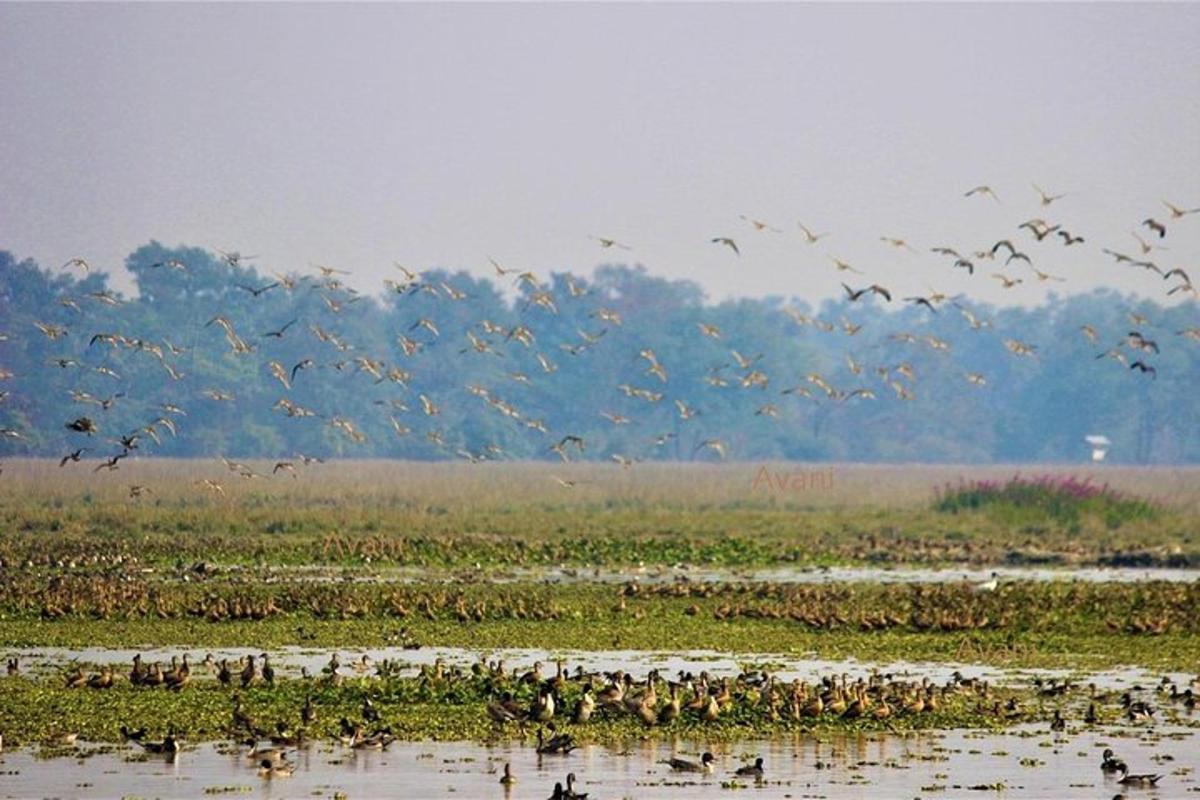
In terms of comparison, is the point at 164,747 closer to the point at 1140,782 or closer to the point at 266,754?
the point at 266,754

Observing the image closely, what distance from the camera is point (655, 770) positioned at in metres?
23.0

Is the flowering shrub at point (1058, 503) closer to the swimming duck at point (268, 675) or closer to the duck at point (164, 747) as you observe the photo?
the swimming duck at point (268, 675)

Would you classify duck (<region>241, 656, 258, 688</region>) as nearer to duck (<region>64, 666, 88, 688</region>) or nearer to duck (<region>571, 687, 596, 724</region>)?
duck (<region>64, 666, 88, 688</region>)

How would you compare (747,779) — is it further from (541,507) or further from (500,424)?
(500,424)

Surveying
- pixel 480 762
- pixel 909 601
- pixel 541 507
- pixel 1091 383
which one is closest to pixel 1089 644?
pixel 909 601

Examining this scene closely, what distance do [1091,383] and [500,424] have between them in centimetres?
4716

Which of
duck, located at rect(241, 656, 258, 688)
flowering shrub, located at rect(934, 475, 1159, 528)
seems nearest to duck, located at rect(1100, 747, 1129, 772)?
duck, located at rect(241, 656, 258, 688)

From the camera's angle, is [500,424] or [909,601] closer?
[909,601]

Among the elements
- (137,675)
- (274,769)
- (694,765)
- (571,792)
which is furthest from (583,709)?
(137,675)

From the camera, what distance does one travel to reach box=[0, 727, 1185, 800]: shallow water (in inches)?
849

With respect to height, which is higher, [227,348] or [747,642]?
[227,348]

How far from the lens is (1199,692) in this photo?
95.0 feet

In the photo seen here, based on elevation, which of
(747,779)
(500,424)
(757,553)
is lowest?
(747,779)

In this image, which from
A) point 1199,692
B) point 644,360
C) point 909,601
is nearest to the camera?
point 1199,692
